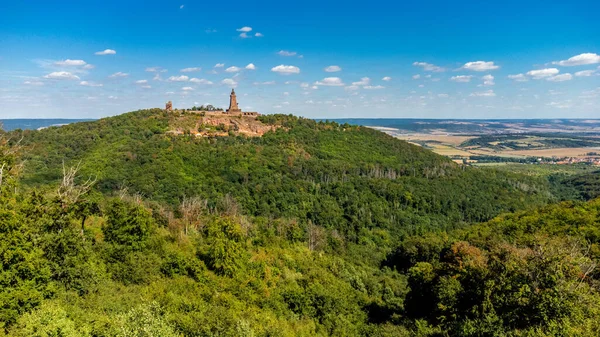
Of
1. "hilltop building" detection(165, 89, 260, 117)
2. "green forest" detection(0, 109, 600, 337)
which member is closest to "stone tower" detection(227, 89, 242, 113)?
"hilltop building" detection(165, 89, 260, 117)

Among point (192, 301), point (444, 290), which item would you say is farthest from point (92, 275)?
point (444, 290)

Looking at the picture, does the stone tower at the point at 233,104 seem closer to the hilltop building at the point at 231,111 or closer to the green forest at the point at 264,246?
the hilltop building at the point at 231,111

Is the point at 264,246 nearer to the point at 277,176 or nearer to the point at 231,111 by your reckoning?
the point at 277,176

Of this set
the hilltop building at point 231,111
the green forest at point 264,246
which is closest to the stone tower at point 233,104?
the hilltop building at point 231,111

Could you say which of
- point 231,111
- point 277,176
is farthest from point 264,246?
point 231,111

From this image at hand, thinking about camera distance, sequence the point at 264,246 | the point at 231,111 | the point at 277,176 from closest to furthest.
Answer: the point at 264,246 < the point at 277,176 < the point at 231,111
